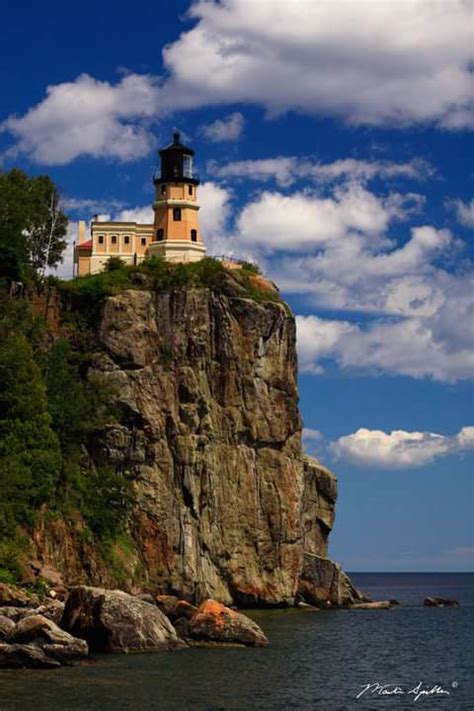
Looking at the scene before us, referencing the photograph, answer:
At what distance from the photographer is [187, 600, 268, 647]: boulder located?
180 feet

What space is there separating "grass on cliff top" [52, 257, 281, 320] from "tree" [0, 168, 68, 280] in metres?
3.45

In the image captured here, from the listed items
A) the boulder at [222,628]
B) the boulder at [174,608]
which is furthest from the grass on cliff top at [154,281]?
the boulder at [222,628]

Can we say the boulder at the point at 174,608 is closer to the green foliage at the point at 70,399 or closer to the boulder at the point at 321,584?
the green foliage at the point at 70,399

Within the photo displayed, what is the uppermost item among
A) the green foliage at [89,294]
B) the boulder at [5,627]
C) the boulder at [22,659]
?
the green foliage at [89,294]

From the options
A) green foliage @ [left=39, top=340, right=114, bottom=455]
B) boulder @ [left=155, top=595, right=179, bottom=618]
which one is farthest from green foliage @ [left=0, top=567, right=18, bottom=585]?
green foliage @ [left=39, top=340, right=114, bottom=455]

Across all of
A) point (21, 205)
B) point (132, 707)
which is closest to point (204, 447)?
point (21, 205)

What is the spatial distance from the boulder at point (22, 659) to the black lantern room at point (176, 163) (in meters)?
56.3

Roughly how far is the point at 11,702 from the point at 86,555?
3180cm

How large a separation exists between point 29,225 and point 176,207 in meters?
14.8

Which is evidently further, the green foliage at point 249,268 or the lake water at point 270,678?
the green foliage at point 249,268

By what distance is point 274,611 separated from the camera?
262 ft

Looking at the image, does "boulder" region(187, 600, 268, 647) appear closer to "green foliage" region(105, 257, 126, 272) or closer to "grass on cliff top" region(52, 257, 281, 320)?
"grass on cliff top" region(52, 257, 281, 320)

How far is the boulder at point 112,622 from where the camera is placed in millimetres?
50006

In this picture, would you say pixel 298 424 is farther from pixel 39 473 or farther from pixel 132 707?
pixel 132 707
